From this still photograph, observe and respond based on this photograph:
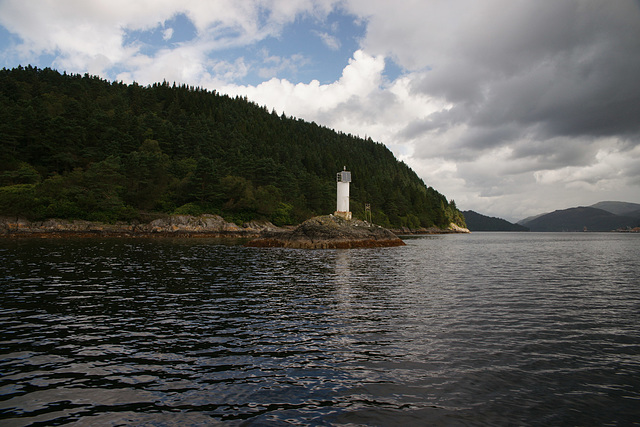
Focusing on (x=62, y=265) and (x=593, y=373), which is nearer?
(x=593, y=373)

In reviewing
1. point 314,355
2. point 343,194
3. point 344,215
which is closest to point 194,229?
point 343,194

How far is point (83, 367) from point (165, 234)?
256 ft

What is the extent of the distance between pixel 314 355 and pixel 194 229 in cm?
8236

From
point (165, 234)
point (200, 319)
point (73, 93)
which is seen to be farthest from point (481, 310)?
point (73, 93)

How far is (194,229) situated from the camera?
8606 cm

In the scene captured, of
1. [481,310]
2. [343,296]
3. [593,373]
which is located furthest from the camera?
[343,296]

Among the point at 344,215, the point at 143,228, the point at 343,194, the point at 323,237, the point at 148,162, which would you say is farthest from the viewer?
the point at 148,162

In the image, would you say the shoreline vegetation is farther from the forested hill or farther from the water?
the water

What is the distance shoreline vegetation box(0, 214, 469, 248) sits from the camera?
6034cm

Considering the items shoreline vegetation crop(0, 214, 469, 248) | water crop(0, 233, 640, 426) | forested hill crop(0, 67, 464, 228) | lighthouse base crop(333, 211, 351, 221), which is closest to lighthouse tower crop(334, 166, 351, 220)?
lighthouse base crop(333, 211, 351, 221)

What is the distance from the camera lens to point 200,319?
13516 millimetres

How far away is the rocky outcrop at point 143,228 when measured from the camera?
6775 centimetres

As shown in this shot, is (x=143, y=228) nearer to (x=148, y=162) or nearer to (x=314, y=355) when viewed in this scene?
(x=148, y=162)

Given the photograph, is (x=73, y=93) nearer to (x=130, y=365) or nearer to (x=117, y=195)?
(x=117, y=195)
